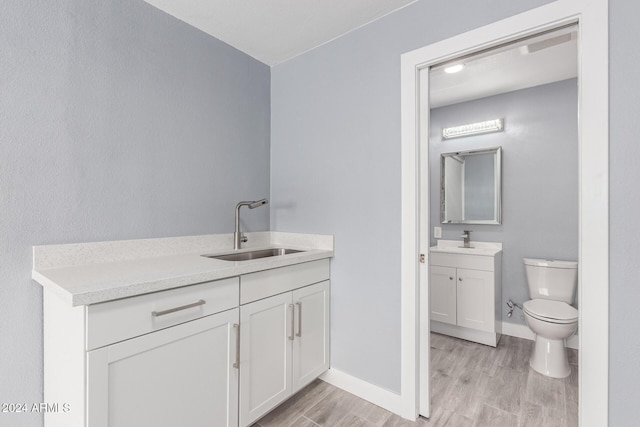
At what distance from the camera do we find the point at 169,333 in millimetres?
1160

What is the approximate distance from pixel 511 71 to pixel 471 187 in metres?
1.13

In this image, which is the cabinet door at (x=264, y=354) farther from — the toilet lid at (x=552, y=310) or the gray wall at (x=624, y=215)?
the toilet lid at (x=552, y=310)

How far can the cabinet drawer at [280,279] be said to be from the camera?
57.5 inches

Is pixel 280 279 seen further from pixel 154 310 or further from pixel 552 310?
pixel 552 310

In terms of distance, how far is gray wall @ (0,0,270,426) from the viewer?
1251mm

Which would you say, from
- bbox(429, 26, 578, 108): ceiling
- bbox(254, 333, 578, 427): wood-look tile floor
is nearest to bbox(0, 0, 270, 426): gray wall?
bbox(254, 333, 578, 427): wood-look tile floor

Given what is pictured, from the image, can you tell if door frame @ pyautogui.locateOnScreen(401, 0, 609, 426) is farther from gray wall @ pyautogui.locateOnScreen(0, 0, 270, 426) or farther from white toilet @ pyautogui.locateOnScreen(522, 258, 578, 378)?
gray wall @ pyautogui.locateOnScreen(0, 0, 270, 426)

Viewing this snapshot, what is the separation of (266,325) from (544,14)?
1.97m

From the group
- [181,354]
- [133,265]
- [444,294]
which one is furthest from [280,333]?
[444,294]

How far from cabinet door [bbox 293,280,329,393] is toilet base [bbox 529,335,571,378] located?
1.60 meters

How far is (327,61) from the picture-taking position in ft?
6.75

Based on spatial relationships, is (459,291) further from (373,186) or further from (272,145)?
(272,145)

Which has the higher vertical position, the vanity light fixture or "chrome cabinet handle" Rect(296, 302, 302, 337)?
the vanity light fixture

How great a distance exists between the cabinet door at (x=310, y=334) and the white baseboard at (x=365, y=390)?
92mm
